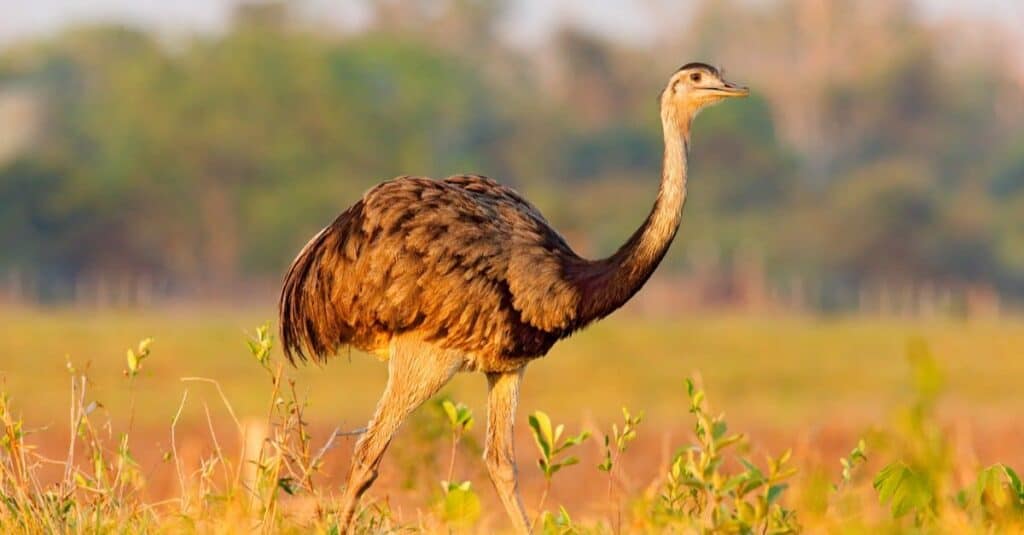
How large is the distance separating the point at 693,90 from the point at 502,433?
51.7 inches

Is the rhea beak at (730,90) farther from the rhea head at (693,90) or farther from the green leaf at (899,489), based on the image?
the green leaf at (899,489)

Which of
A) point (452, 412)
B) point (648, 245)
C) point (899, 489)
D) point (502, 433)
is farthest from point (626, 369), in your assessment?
point (899, 489)

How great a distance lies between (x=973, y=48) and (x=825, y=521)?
7891 centimetres

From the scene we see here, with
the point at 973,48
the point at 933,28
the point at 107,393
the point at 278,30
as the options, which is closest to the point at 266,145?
the point at 278,30

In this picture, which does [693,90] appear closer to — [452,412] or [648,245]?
[648,245]

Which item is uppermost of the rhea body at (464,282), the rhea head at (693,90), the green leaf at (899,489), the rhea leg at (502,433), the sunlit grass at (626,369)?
the rhea head at (693,90)

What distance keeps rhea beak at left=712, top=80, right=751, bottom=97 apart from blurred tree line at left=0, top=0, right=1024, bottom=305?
117ft

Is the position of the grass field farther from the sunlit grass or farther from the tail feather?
the tail feather

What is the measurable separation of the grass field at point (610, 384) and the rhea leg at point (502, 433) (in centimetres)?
733

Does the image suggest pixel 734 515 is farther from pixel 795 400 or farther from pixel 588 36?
pixel 588 36

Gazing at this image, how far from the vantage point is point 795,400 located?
25.8 meters

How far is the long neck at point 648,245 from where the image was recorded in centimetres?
634

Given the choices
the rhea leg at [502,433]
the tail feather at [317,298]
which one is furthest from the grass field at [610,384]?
the rhea leg at [502,433]

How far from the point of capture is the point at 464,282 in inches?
250
